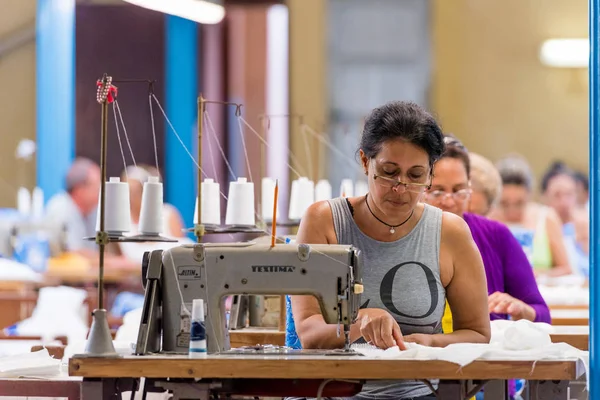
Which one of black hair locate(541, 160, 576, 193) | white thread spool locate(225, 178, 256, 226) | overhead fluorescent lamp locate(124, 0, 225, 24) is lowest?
white thread spool locate(225, 178, 256, 226)

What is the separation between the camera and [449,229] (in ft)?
9.48

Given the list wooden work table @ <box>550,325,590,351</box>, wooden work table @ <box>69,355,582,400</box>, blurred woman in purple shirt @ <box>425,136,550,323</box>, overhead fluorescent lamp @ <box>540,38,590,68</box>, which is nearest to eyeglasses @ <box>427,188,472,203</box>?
blurred woman in purple shirt @ <box>425,136,550,323</box>

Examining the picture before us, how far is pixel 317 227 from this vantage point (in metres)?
2.83

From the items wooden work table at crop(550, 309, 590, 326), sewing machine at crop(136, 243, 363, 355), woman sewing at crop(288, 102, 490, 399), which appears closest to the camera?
sewing machine at crop(136, 243, 363, 355)

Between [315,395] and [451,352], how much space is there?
1.02 ft

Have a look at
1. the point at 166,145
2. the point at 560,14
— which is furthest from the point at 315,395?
the point at 560,14

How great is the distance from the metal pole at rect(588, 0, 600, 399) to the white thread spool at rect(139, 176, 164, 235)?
133 centimetres

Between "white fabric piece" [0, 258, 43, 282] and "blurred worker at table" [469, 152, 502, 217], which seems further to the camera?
"white fabric piece" [0, 258, 43, 282]

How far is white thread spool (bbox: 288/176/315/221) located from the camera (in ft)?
16.4

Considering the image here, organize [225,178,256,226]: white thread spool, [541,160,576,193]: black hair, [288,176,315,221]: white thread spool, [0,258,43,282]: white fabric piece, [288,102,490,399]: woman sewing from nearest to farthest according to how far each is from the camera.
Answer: [288,102,490,399]: woman sewing → [225,178,256,226]: white thread spool → [288,176,315,221]: white thread spool → [0,258,43,282]: white fabric piece → [541,160,576,193]: black hair

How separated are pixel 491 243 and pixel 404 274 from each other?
36.3 inches

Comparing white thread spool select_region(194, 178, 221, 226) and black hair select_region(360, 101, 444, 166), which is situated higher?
black hair select_region(360, 101, 444, 166)

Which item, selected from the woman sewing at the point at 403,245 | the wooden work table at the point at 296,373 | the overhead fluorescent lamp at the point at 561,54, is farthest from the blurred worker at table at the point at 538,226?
the wooden work table at the point at 296,373

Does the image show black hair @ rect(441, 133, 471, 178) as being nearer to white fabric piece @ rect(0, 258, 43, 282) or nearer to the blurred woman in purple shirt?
the blurred woman in purple shirt
